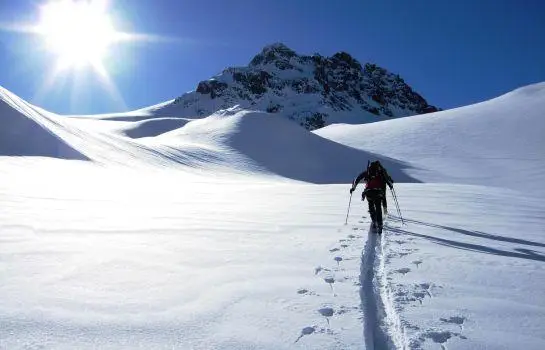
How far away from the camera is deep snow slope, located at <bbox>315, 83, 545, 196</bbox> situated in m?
37.6

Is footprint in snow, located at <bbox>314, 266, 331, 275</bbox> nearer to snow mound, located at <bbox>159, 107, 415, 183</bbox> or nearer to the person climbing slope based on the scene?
the person climbing slope

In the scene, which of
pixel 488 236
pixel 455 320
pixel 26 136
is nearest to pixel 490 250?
pixel 488 236

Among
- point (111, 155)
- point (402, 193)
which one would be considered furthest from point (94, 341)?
point (111, 155)

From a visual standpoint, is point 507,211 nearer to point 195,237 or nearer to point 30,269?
point 195,237

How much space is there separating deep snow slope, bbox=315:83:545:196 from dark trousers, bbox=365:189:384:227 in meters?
29.6

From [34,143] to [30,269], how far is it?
936 inches

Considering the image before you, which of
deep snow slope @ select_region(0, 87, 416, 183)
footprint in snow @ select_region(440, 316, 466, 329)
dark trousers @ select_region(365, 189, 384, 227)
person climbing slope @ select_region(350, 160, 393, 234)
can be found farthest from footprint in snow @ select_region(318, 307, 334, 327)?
deep snow slope @ select_region(0, 87, 416, 183)

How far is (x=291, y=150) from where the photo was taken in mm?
46094

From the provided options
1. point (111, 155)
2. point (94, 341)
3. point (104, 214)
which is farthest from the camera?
point (111, 155)

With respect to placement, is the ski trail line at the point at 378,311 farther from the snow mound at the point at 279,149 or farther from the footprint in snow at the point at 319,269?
the snow mound at the point at 279,149

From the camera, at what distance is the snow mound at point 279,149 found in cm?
4003

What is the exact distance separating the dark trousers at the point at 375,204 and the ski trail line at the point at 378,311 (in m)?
2.40

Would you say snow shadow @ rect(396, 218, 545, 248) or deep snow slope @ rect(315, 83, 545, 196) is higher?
deep snow slope @ rect(315, 83, 545, 196)

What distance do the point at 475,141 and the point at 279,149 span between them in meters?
24.5
